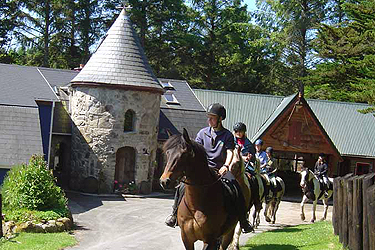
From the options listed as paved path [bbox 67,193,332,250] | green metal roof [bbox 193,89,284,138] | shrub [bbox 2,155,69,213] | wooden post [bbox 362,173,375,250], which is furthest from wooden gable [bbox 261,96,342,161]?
wooden post [bbox 362,173,375,250]

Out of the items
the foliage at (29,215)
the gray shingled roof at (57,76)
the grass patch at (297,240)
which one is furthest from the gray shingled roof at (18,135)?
the grass patch at (297,240)

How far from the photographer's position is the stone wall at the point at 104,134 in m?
26.3

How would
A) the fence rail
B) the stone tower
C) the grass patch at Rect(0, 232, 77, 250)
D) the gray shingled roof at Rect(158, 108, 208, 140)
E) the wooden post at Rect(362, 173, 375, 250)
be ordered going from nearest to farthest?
1. the fence rail
2. the wooden post at Rect(362, 173, 375, 250)
3. the grass patch at Rect(0, 232, 77, 250)
4. the stone tower
5. the gray shingled roof at Rect(158, 108, 208, 140)

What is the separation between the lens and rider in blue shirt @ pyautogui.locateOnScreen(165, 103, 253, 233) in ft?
29.5

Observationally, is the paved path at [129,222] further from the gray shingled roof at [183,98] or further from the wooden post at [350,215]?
the gray shingled roof at [183,98]

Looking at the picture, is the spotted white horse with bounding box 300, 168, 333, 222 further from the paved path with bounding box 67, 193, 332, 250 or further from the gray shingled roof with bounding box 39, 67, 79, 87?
the gray shingled roof with bounding box 39, 67, 79, 87

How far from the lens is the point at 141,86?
2647 cm

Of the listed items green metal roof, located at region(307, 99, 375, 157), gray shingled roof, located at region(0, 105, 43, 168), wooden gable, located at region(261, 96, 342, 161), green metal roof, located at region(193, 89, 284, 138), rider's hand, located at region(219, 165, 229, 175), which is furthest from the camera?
green metal roof, located at region(193, 89, 284, 138)

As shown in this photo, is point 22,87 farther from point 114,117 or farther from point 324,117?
point 324,117

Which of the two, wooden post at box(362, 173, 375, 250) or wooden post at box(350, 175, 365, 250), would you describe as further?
wooden post at box(350, 175, 365, 250)

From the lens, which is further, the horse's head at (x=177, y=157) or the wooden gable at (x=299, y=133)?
the wooden gable at (x=299, y=133)

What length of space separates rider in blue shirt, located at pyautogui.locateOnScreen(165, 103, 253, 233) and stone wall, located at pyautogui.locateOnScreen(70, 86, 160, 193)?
57.5 feet

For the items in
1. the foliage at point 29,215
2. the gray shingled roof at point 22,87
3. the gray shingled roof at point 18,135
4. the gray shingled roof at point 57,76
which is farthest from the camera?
the gray shingled roof at point 57,76

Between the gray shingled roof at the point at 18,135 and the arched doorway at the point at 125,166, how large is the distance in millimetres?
5453
